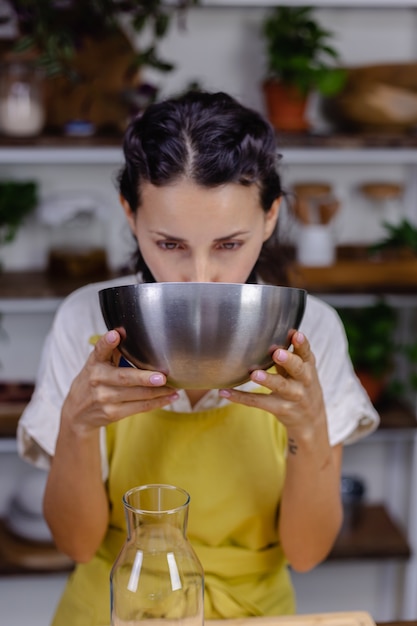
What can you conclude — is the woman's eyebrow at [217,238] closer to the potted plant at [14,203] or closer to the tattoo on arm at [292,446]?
the tattoo on arm at [292,446]

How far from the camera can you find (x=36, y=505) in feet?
7.55

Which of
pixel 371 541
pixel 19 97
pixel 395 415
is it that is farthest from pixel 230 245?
pixel 371 541

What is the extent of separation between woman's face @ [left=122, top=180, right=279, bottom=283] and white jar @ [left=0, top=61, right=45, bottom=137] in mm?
937

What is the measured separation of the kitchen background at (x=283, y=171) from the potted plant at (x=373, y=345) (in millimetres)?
68

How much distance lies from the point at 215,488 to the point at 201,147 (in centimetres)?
Answer: 58

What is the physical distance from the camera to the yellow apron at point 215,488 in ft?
4.54

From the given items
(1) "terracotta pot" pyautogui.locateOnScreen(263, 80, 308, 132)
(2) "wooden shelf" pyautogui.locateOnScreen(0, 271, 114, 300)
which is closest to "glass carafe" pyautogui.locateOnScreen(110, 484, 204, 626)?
(2) "wooden shelf" pyautogui.locateOnScreen(0, 271, 114, 300)

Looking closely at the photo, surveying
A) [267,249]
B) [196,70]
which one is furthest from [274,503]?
[196,70]

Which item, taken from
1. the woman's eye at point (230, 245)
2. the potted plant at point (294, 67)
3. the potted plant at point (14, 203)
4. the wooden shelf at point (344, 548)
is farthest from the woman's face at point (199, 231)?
the wooden shelf at point (344, 548)

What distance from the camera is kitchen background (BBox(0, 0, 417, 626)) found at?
7.41 ft

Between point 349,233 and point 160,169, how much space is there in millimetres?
1376

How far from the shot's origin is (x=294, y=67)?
6.96 ft

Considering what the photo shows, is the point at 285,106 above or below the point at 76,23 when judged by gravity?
below

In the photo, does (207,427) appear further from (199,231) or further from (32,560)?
(32,560)
